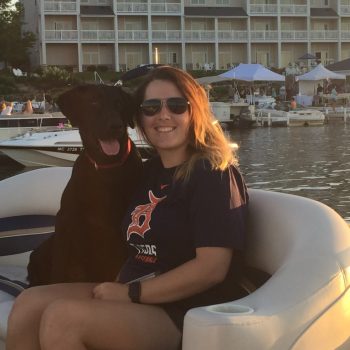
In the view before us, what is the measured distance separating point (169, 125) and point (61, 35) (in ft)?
170

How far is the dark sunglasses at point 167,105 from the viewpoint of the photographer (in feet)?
9.36

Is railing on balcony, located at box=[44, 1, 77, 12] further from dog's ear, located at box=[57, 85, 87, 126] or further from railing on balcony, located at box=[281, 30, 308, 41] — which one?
dog's ear, located at box=[57, 85, 87, 126]

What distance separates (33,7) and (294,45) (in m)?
22.6

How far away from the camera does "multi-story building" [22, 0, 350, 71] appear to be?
176 feet

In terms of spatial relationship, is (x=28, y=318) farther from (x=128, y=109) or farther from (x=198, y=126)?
(x=128, y=109)

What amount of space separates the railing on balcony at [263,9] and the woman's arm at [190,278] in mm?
57114

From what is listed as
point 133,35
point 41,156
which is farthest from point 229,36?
point 41,156

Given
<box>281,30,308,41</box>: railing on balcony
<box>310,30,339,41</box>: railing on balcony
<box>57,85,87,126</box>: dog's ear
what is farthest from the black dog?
<box>310,30,339,41</box>: railing on balcony

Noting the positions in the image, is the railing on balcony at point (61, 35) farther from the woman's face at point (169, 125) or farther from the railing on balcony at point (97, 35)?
the woman's face at point (169, 125)

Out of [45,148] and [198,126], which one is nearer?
[198,126]

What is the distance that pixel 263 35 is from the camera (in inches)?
2226

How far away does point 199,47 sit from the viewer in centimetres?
5628

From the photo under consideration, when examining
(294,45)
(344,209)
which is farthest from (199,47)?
(344,209)

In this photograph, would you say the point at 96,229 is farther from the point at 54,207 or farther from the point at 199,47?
the point at 199,47
